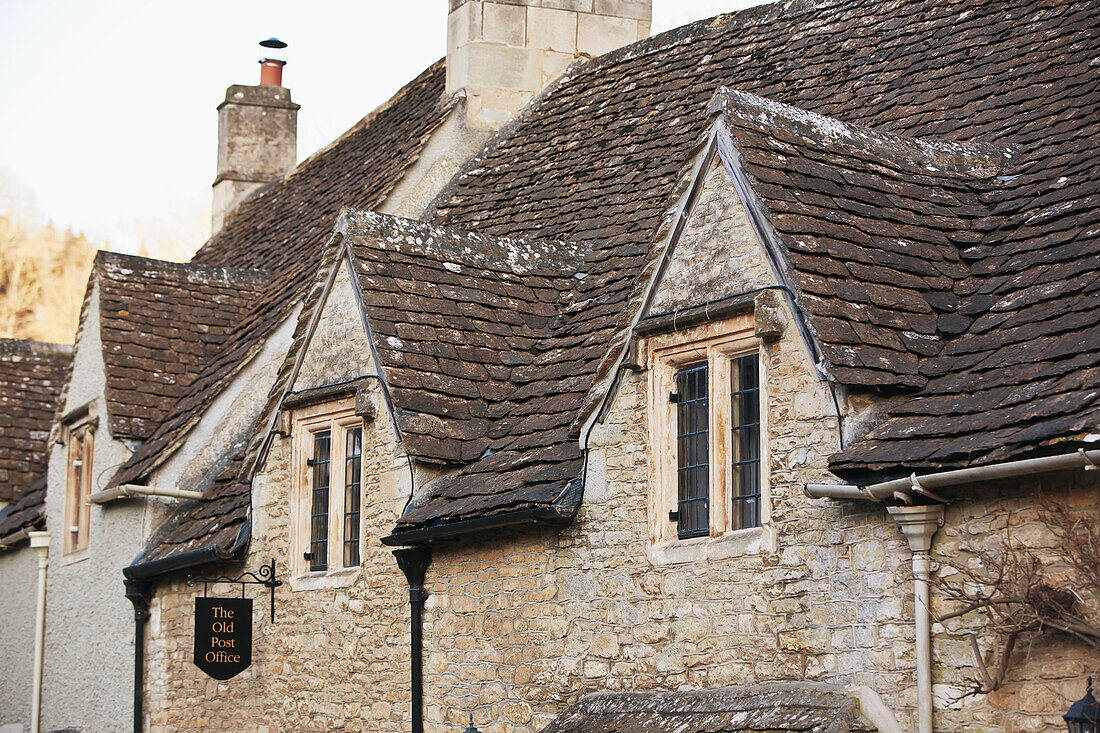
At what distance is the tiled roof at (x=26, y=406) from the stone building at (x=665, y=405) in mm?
5478

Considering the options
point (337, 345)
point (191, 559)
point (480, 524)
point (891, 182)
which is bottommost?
point (191, 559)

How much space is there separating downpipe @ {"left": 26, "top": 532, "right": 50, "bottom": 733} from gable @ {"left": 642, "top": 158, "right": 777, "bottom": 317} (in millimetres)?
10335

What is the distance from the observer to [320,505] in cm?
1388

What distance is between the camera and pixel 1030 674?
8.52 m

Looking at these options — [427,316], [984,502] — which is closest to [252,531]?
[427,316]

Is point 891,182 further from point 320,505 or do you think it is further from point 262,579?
point 262,579

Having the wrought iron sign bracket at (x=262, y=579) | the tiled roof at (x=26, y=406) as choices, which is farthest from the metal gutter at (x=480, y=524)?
the tiled roof at (x=26, y=406)

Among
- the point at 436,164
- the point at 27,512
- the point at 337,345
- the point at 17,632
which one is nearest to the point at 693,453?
the point at 337,345

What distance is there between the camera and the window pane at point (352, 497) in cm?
1345

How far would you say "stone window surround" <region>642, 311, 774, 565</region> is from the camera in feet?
33.4

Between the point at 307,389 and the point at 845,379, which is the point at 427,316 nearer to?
the point at 307,389

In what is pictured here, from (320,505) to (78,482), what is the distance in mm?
5941

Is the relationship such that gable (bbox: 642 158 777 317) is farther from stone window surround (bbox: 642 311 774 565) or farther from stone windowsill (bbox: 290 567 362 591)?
stone windowsill (bbox: 290 567 362 591)

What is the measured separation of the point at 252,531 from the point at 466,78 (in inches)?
251
